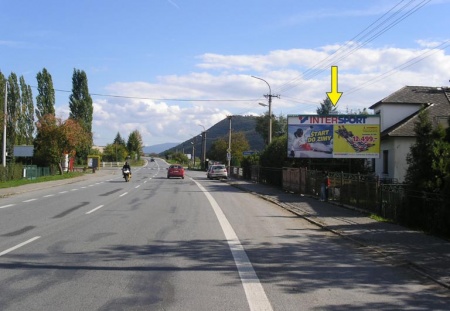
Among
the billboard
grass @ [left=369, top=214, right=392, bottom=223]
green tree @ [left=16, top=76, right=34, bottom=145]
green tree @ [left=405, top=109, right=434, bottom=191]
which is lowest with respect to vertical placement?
grass @ [left=369, top=214, right=392, bottom=223]

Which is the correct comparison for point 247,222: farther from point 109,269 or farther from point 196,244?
point 109,269

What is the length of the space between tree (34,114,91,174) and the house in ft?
107

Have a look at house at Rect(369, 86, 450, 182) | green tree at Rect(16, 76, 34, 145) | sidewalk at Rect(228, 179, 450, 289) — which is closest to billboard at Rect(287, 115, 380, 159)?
house at Rect(369, 86, 450, 182)

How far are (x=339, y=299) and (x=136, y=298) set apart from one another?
2533mm

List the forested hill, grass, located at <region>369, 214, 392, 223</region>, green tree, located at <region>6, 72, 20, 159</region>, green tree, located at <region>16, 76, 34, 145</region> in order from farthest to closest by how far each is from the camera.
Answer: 1. the forested hill
2. green tree, located at <region>16, 76, 34, 145</region>
3. green tree, located at <region>6, 72, 20, 159</region>
4. grass, located at <region>369, 214, 392, 223</region>

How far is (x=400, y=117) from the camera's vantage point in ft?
113

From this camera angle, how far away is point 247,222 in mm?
14305

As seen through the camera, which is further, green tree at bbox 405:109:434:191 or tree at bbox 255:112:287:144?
tree at bbox 255:112:287:144

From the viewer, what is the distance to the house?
1192 inches

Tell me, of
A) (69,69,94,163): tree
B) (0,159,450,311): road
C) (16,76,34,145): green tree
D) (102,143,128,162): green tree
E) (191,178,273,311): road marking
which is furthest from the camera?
(102,143,128,162): green tree

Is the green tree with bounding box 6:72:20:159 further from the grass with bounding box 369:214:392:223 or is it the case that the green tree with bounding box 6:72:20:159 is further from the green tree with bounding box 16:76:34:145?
the grass with bounding box 369:214:392:223

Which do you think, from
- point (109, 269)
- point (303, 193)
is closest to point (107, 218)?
point (109, 269)

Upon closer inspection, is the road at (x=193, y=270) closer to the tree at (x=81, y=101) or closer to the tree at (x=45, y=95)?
the tree at (x=45, y=95)

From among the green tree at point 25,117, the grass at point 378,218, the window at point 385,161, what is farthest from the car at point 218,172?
the grass at point 378,218
